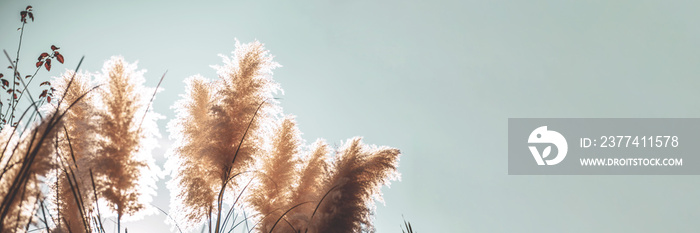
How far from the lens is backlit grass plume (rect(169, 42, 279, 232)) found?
268cm

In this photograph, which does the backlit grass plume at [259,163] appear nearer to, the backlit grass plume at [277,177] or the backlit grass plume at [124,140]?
the backlit grass plume at [277,177]

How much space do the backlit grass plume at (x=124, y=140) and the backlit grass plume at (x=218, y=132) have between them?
0.59 metres

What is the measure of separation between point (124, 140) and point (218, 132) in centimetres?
75

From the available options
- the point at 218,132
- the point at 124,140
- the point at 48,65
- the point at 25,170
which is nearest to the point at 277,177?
the point at 218,132

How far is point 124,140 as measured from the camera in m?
1.99

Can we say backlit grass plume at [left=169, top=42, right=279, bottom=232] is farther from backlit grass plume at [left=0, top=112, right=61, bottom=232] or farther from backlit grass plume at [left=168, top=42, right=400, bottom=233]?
backlit grass plume at [left=0, top=112, right=61, bottom=232]

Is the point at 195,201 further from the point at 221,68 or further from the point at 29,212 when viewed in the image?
the point at 29,212

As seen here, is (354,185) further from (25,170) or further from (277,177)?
(25,170)

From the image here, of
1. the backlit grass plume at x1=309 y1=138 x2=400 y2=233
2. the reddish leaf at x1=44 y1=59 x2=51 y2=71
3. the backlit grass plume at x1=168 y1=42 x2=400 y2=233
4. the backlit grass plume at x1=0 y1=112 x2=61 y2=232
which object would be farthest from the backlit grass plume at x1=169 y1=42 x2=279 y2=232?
the reddish leaf at x1=44 y1=59 x2=51 y2=71

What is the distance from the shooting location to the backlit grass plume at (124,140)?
6.40 ft

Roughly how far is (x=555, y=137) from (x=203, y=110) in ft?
37.0

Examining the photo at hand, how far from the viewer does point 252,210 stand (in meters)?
3.08

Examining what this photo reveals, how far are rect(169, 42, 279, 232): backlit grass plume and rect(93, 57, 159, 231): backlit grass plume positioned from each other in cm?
59

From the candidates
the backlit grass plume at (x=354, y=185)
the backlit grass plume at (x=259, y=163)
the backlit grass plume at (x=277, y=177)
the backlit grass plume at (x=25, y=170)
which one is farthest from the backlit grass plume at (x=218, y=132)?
the backlit grass plume at (x=25, y=170)
